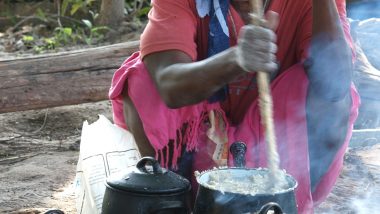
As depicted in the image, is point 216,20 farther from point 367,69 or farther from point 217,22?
point 367,69

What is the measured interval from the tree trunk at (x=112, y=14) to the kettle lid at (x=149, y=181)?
164 inches

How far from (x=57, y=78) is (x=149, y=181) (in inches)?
65.4

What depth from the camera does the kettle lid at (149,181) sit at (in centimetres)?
175

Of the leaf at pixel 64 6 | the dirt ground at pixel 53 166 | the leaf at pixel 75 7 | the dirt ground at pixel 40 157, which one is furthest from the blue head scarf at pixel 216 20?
the leaf at pixel 64 6

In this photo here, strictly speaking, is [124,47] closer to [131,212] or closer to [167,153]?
[167,153]

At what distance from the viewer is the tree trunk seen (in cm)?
588

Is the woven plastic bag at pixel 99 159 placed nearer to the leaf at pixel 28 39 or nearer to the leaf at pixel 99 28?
the leaf at pixel 99 28

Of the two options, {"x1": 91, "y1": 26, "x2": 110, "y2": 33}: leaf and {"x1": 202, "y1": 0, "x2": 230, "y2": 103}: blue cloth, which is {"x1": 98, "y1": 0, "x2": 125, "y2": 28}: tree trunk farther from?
{"x1": 202, "y1": 0, "x2": 230, "y2": 103}: blue cloth

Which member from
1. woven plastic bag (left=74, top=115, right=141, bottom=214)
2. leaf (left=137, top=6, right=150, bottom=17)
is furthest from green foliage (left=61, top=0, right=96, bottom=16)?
woven plastic bag (left=74, top=115, right=141, bottom=214)

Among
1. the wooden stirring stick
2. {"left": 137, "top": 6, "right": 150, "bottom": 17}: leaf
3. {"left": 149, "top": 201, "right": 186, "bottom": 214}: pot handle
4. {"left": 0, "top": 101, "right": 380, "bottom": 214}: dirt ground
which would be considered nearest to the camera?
the wooden stirring stick

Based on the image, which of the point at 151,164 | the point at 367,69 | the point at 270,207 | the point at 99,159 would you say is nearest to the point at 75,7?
the point at 367,69

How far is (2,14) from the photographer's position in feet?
22.7

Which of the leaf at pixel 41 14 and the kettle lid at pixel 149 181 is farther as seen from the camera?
the leaf at pixel 41 14

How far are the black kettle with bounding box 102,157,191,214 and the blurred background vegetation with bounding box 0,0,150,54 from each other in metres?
3.85
